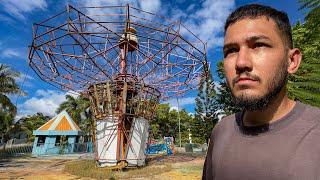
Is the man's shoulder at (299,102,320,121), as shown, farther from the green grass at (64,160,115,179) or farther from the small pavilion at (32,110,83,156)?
the small pavilion at (32,110,83,156)

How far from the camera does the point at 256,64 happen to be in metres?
1.61

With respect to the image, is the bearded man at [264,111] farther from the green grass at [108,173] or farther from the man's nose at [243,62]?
the green grass at [108,173]

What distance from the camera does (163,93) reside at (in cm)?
2486

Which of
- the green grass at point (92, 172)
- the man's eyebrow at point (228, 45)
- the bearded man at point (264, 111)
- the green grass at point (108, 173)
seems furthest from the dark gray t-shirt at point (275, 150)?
the green grass at point (92, 172)

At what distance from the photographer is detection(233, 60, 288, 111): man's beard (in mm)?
1568

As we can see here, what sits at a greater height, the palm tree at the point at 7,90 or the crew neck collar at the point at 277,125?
the palm tree at the point at 7,90

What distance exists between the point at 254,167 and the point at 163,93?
23341mm

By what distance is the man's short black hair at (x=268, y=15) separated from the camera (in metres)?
1.68

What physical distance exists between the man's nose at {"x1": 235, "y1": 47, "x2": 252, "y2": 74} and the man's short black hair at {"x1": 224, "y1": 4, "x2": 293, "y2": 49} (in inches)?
8.9

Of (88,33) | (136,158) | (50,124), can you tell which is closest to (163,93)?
(136,158)

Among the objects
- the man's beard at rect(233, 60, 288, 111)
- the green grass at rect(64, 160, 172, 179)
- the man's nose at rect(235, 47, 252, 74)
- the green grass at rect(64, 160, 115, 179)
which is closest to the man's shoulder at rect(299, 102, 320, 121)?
the man's beard at rect(233, 60, 288, 111)

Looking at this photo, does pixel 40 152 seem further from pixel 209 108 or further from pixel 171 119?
pixel 171 119

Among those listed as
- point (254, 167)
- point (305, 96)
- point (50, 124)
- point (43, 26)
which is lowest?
point (254, 167)

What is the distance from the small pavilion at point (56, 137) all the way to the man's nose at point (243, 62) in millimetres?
39222
